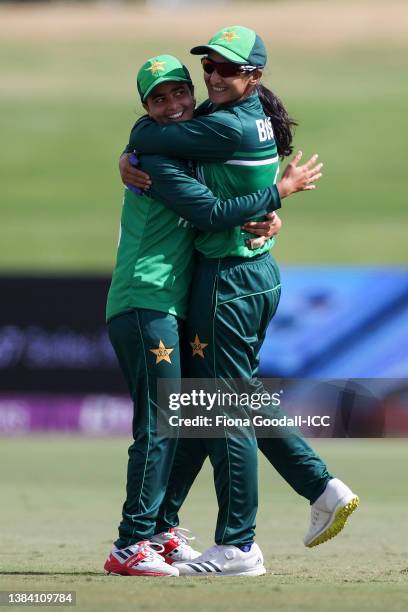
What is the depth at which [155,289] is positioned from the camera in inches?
224

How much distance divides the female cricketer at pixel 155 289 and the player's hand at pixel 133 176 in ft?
0.13

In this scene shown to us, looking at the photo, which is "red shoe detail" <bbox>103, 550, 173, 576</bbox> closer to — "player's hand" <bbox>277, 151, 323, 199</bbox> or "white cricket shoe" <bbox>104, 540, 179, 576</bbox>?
"white cricket shoe" <bbox>104, 540, 179, 576</bbox>

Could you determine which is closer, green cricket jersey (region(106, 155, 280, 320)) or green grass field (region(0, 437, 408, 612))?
green grass field (region(0, 437, 408, 612))

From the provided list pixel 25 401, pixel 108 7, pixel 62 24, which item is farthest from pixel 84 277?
pixel 108 7

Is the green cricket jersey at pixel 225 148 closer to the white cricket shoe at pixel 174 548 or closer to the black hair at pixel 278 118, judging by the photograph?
the black hair at pixel 278 118

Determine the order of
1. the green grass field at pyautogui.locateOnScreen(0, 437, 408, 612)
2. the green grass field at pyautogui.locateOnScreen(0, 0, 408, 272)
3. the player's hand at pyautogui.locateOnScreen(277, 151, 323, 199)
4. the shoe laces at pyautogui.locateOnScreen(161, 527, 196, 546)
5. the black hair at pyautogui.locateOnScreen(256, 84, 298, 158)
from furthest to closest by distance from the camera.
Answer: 1. the green grass field at pyautogui.locateOnScreen(0, 0, 408, 272)
2. the shoe laces at pyautogui.locateOnScreen(161, 527, 196, 546)
3. the black hair at pyautogui.locateOnScreen(256, 84, 298, 158)
4. the player's hand at pyautogui.locateOnScreen(277, 151, 323, 199)
5. the green grass field at pyautogui.locateOnScreen(0, 437, 408, 612)

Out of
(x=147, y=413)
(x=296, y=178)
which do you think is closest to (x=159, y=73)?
(x=296, y=178)

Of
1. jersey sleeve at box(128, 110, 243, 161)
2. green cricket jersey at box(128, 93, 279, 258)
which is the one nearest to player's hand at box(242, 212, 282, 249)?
green cricket jersey at box(128, 93, 279, 258)

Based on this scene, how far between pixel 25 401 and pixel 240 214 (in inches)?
284

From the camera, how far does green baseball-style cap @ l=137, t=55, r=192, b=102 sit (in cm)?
561

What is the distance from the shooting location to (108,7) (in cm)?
5509

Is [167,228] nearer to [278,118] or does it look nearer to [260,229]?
[260,229]

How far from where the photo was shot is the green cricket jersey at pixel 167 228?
5609 mm

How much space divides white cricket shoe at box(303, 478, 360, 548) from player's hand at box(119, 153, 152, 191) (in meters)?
1.47
